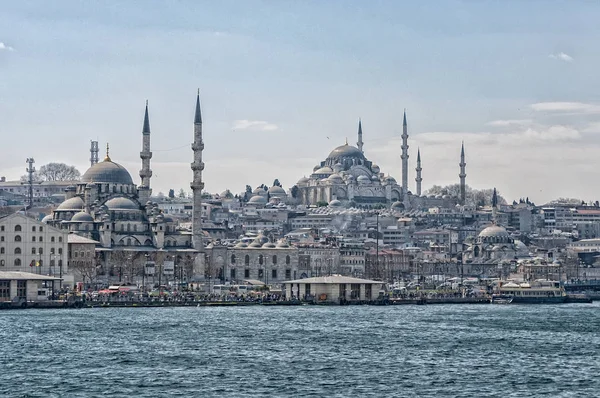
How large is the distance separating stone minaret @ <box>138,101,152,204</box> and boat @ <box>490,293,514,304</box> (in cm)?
3170

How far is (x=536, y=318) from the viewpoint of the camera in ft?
245

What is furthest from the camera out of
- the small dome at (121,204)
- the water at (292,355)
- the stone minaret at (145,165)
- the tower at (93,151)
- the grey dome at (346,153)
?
the grey dome at (346,153)

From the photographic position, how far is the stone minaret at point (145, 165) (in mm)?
116562

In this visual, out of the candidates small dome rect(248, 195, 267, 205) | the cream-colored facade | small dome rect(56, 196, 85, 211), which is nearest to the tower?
small dome rect(248, 195, 267, 205)

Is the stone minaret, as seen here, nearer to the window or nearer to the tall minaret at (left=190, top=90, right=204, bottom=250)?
the tall minaret at (left=190, top=90, right=204, bottom=250)

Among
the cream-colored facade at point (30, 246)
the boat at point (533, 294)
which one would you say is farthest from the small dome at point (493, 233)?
the cream-colored facade at point (30, 246)

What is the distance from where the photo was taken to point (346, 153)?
635ft

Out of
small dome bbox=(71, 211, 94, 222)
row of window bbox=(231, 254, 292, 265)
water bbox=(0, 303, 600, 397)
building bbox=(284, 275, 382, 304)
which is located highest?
small dome bbox=(71, 211, 94, 222)

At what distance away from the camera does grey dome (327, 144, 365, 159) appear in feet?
634

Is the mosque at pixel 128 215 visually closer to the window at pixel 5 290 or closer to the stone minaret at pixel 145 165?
the stone minaret at pixel 145 165

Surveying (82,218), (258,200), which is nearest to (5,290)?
(82,218)

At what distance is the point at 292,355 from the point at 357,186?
139 meters

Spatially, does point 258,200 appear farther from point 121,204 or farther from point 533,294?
point 533,294

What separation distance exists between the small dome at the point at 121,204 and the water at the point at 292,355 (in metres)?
42.5
